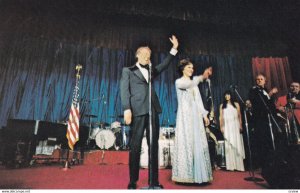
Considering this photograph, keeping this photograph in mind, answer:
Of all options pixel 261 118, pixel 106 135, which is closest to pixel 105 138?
pixel 106 135

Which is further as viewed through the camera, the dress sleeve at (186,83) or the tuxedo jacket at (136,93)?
the dress sleeve at (186,83)

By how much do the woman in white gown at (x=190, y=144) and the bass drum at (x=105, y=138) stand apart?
246 centimetres

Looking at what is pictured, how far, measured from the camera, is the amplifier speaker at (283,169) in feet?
7.00

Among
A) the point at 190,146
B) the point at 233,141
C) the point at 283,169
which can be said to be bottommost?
the point at 283,169

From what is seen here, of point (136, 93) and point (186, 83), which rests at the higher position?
point (186, 83)

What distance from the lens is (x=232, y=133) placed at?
11.9ft

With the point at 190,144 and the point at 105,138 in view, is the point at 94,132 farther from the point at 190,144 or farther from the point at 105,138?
the point at 190,144

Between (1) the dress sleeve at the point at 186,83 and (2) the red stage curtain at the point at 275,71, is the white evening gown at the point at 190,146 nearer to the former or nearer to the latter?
(1) the dress sleeve at the point at 186,83

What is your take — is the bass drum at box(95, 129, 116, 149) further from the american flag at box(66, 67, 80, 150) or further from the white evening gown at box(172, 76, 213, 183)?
the white evening gown at box(172, 76, 213, 183)

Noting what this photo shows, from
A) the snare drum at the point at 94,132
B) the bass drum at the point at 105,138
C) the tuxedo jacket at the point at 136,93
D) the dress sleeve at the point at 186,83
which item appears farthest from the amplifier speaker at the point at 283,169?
the snare drum at the point at 94,132

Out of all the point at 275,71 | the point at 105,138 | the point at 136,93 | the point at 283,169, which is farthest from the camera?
the point at 105,138

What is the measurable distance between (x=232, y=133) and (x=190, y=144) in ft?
5.15

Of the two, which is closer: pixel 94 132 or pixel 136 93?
pixel 136 93

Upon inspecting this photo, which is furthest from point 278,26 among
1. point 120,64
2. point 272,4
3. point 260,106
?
point 120,64
